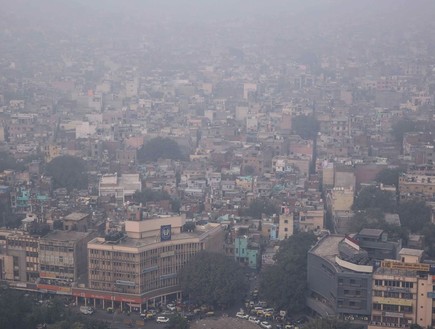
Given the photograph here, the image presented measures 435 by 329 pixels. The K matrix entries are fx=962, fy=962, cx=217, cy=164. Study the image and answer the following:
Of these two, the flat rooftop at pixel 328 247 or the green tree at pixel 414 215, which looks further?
the green tree at pixel 414 215

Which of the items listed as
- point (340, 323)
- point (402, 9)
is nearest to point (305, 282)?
point (340, 323)

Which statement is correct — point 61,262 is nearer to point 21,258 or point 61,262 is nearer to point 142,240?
point 21,258

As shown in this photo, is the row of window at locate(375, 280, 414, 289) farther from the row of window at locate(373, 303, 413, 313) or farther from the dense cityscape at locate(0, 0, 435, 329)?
the row of window at locate(373, 303, 413, 313)

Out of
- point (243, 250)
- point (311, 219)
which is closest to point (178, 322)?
point (243, 250)

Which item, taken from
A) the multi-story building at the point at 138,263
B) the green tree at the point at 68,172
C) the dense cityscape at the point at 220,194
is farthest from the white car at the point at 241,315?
the green tree at the point at 68,172

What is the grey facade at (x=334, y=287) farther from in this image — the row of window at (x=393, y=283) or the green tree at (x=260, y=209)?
the green tree at (x=260, y=209)

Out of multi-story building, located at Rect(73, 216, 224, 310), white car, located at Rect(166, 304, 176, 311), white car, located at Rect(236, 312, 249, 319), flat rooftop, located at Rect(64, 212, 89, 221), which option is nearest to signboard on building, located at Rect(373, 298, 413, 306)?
white car, located at Rect(236, 312, 249, 319)

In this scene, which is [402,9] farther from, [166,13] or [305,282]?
[305,282]


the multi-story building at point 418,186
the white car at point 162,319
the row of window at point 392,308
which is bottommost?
the white car at point 162,319
